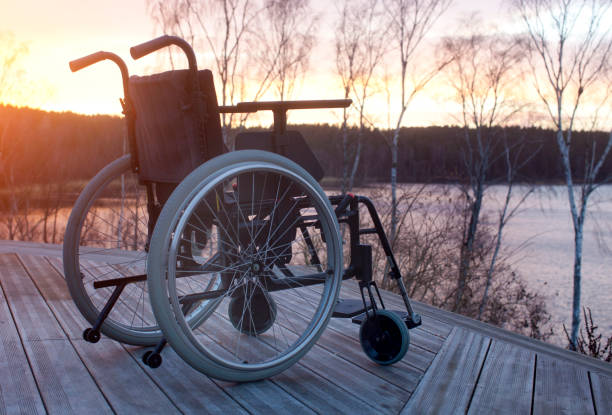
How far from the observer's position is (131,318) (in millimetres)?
2062

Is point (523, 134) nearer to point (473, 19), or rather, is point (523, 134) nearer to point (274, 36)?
point (473, 19)

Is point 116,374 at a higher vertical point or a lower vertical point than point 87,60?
lower

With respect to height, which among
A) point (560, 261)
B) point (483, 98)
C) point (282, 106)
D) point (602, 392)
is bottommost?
point (560, 261)

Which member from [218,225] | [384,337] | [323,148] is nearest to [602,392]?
[384,337]

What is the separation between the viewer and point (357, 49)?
1273 centimetres

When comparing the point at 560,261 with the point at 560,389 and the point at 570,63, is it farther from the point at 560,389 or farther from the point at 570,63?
the point at 560,389

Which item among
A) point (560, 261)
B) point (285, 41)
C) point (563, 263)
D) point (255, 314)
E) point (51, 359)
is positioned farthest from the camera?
point (560, 261)

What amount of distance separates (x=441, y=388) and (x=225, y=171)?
2.83 feet

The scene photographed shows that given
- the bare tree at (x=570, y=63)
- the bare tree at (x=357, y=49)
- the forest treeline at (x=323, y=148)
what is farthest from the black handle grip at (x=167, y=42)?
the bare tree at (x=570, y=63)

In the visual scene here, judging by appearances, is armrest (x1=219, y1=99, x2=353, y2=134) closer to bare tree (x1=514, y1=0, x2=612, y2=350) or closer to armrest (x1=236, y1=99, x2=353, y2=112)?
armrest (x1=236, y1=99, x2=353, y2=112)

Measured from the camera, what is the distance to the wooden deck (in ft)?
4.45

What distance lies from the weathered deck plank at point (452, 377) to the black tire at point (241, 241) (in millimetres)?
337

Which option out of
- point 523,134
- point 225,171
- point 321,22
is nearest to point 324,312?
point 225,171

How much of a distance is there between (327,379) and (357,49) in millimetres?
12048
